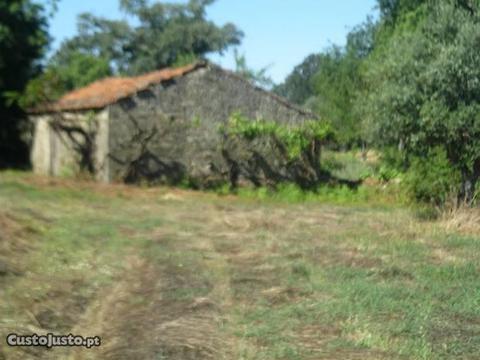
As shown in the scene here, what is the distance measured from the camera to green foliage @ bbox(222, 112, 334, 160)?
2184 centimetres

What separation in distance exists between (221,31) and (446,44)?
43603mm

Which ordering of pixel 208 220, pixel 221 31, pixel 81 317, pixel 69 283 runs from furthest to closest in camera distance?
pixel 221 31
pixel 208 220
pixel 69 283
pixel 81 317

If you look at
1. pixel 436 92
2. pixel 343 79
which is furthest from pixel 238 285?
pixel 343 79

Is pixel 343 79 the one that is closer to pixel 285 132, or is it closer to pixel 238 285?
pixel 285 132

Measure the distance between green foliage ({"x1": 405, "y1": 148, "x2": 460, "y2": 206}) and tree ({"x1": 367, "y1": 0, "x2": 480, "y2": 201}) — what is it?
0.20 meters

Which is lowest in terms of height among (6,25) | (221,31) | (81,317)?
(81,317)

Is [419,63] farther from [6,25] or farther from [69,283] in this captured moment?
[6,25]

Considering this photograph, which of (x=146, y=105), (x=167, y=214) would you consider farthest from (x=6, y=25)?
(x=167, y=214)

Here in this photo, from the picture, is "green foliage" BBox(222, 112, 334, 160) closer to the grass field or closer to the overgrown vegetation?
the overgrown vegetation

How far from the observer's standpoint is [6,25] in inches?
1158

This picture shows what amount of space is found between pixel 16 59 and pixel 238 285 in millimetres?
25029

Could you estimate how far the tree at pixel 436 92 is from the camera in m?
12.8

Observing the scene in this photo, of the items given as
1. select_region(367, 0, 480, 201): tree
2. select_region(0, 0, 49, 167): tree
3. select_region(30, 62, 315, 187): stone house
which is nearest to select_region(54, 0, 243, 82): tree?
select_region(0, 0, 49, 167): tree

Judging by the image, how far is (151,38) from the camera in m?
57.2
